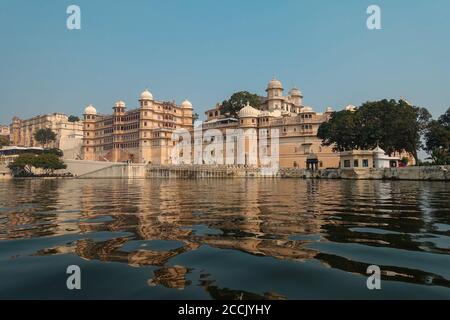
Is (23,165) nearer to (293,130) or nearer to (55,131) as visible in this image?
(55,131)

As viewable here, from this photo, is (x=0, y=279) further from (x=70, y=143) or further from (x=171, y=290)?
(x=70, y=143)

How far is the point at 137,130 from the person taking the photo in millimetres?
84438

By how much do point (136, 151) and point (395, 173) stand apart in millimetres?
57562

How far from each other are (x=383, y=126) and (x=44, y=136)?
9406cm

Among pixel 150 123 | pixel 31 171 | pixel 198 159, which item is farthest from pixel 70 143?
pixel 198 159

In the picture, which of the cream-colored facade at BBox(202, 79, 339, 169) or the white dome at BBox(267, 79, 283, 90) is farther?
the white dome at BBox(267, 79, 283, 90)

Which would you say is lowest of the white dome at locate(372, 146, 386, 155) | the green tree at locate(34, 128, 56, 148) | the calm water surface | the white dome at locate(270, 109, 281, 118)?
the calm water surface

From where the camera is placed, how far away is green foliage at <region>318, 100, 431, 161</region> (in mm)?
50256

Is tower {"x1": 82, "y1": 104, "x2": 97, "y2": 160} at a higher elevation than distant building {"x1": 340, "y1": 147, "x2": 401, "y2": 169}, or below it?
higher

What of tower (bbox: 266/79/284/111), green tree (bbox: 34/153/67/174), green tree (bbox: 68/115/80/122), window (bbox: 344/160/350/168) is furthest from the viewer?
green tree (bbox: 68/115/80/122)

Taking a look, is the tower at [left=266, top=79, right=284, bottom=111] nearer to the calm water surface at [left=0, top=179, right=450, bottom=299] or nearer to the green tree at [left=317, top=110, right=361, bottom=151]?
the green tree at [left=317, top=110, right=361, bottom=151]

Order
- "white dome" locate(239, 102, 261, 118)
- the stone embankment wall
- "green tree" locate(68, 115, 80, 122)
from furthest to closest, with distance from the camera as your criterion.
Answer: "green tree" locate(68, 115, 80, 122) < "white dome" locate(239, 102, 261, 118) < the stone embankment wall

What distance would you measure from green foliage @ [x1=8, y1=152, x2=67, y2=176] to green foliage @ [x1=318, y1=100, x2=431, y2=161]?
53.6 meters

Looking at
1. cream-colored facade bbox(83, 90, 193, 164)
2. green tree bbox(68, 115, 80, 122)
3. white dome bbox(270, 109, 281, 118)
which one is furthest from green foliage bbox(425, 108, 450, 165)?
green tree bbox(68, 115, 80, 122)
